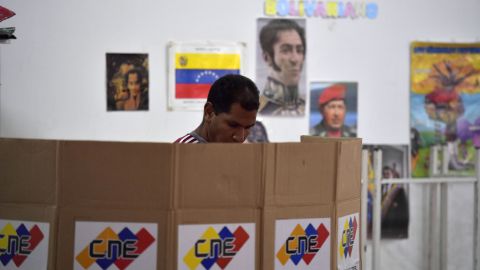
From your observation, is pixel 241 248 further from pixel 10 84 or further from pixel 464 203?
pixel 464 203

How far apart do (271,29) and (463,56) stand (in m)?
1.03

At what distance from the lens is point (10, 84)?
8.27 ft

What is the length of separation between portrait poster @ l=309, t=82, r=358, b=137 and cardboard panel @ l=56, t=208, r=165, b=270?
1878mm

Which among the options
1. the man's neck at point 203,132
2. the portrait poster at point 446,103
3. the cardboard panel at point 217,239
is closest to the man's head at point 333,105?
the portrait poster at point 446,103

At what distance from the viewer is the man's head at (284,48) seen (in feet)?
8.79

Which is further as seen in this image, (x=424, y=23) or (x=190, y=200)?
(x=424, y=23)

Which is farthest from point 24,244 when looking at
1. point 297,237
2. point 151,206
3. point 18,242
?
point 297,237

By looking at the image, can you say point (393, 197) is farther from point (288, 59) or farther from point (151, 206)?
point (151, 206)

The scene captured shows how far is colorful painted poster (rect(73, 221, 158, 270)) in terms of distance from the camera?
0.93 m

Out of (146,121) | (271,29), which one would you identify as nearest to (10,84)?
(146,121)

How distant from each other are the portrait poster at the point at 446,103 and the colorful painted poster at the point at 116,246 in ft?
7.06

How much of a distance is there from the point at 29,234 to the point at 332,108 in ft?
6.52

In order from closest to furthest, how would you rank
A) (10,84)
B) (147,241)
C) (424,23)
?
(147,241)
(10,84)
(424,23)

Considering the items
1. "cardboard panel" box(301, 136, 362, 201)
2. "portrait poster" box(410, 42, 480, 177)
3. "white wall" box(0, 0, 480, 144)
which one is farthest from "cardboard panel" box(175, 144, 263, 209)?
"portrait poster" box(410, 42, 480, 177)
